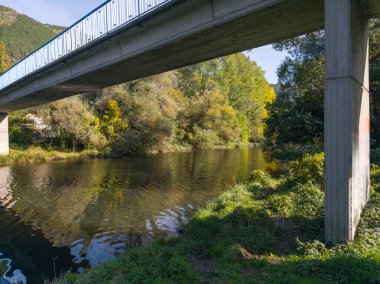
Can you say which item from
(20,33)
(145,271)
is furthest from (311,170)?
(20,33)

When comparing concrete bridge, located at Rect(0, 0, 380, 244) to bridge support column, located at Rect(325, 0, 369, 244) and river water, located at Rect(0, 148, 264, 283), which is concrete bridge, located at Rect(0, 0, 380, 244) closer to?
bridge support column, located at Rect(325, 0, 369, 244)

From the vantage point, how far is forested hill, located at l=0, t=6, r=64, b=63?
96.2m

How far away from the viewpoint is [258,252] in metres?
6.05

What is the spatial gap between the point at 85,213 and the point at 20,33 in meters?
123

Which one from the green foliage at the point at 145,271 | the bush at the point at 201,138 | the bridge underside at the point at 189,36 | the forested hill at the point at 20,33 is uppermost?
the forested hill at the point at 20,33

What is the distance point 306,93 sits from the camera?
16891mm

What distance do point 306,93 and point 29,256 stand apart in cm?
1523

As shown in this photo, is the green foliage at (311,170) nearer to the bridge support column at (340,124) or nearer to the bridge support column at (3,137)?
the bridge support column at (340,124)

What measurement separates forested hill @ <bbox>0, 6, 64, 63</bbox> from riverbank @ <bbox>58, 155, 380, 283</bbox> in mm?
93549

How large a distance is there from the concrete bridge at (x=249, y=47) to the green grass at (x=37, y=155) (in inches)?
415

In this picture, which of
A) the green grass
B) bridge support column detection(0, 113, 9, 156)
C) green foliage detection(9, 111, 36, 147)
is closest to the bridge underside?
the green grass

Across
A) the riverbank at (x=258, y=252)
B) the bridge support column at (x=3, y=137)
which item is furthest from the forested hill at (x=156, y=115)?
the riverbank at (x=258, y=252)

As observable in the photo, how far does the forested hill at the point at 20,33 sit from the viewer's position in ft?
315

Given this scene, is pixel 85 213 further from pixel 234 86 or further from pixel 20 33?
pixel 20 33
